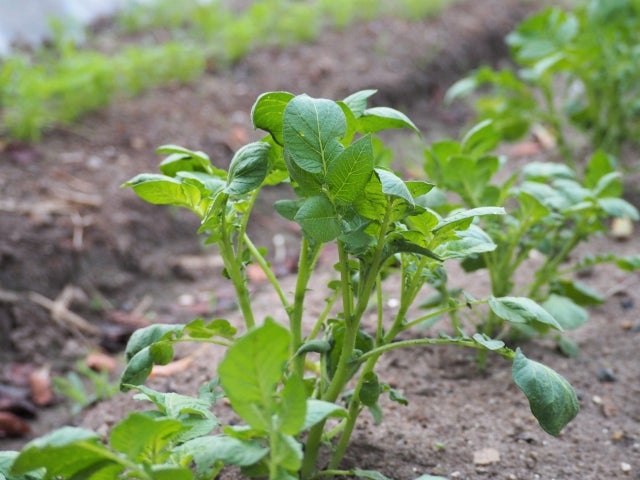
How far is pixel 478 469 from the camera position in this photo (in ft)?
5.38

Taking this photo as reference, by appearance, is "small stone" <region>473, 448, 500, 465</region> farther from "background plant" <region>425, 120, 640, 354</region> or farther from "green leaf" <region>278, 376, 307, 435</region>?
"green leaf" <region>278, 376, 307, 435</region>

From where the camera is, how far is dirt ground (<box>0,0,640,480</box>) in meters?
1.76

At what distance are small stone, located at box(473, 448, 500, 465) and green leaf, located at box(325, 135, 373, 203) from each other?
2.36 feet

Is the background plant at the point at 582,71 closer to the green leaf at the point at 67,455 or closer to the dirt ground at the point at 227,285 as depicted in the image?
the dirt ground at the point at 227,285

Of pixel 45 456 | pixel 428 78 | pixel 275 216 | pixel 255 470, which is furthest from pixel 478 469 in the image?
pixel 428 78

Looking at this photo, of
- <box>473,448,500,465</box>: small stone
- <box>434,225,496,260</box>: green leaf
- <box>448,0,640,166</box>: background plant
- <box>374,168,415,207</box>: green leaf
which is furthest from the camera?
<box>448,0,640,166</box>: background plant

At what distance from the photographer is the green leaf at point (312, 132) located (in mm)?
1251

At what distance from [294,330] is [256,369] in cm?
44

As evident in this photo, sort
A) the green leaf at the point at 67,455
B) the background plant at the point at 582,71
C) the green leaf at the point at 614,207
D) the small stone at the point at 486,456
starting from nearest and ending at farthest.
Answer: the green leaf at the point at 67,455 < the small stone at the point at 486,456 < the green leaf at the point at 614,207 < the background plant at the point at 582,71

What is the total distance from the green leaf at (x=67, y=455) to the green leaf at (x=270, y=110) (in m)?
0.57

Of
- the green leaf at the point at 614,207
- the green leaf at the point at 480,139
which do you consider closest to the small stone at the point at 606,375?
the green leaf at the point at 614,207

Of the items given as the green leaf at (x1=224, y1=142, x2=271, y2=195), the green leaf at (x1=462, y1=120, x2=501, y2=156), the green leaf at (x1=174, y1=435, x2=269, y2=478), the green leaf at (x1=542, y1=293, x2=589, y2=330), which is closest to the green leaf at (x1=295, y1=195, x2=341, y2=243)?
the green leaf at (x1=224, y1=142, x2=271, y2=195)

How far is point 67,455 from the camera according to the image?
3.58ft

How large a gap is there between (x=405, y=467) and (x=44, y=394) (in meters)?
1.27
